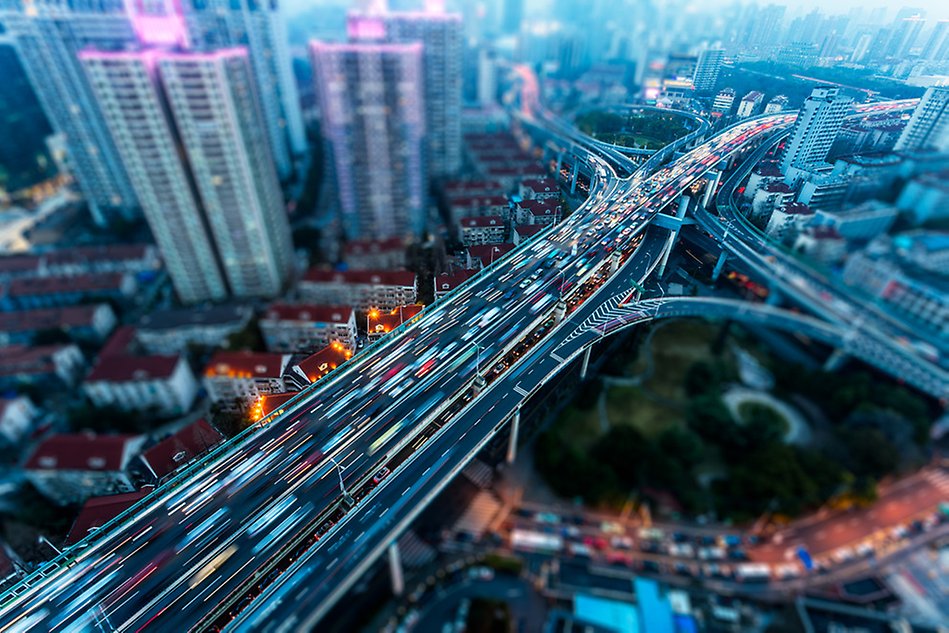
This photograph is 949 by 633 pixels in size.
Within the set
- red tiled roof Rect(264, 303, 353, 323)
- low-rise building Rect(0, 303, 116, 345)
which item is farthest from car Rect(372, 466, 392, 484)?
low-rise building Rect(0, 303, 116, 345)

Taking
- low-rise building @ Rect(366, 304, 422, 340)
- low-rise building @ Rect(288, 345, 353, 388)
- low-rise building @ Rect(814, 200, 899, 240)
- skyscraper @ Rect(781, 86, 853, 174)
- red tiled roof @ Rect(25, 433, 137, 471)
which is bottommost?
red tiled roof @ Rect(25, 433, 137, 471)

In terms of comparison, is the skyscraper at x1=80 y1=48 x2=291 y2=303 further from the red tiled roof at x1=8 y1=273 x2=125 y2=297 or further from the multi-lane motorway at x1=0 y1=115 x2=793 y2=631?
the multi-lane motorway at x1=0 y1=115 x2=793 y2=631

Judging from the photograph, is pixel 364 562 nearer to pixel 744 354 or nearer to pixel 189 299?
pixel 744 354

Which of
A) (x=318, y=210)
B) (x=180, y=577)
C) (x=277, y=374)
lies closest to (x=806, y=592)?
(x=180, y=577)

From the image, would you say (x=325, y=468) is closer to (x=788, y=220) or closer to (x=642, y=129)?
(x=788, y=220)

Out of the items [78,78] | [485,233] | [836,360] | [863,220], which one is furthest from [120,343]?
[863,220]

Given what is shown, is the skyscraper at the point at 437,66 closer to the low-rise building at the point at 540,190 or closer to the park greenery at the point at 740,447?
the low-rise building at the point at 540,190
